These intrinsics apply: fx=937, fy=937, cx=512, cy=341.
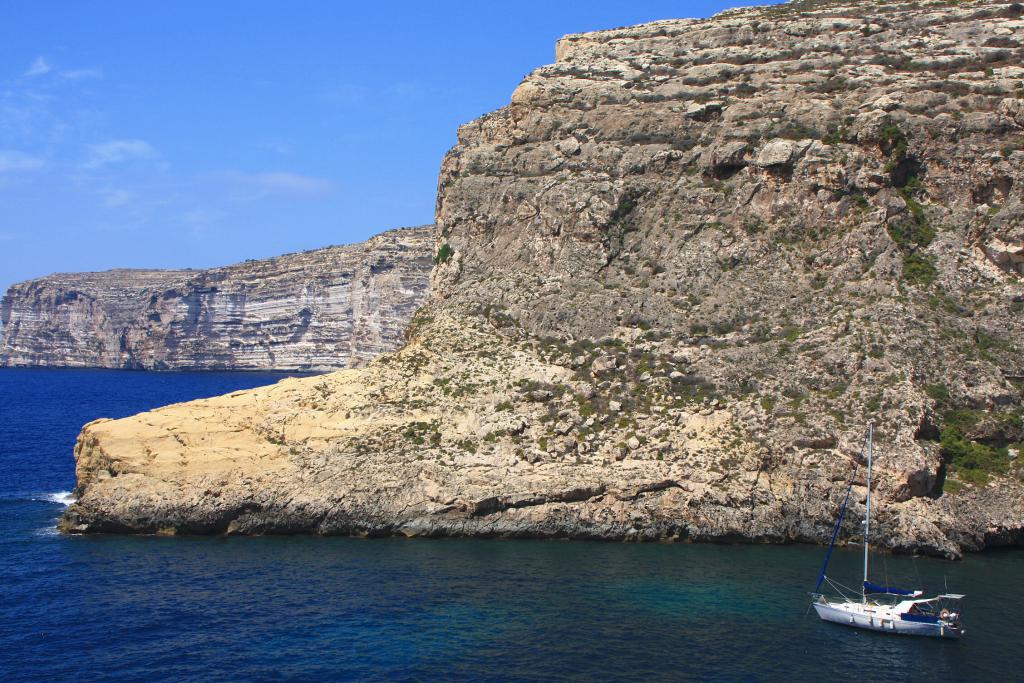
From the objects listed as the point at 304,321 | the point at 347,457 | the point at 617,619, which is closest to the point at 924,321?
the point at 617,619

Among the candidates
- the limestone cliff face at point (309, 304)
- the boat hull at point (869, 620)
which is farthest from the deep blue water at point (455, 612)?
the limestone cliff face at point (309, 304)

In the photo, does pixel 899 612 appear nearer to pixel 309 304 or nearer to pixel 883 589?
pixel 883 589

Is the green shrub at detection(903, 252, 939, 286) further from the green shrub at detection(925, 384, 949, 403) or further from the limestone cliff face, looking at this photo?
the limestone cliff face

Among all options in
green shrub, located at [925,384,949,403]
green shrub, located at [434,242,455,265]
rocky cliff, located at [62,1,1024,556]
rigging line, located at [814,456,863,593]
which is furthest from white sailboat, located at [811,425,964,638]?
green shrub, located at [434,242,455,265]

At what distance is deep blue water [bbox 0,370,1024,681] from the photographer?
98.9 ft

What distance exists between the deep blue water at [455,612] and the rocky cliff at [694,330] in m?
2.53

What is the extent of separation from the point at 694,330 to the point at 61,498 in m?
38.7

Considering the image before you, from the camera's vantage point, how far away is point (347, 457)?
161 feet

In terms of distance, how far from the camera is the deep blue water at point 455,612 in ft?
98.9

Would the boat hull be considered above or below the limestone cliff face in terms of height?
below

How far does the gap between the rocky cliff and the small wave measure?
6.72 m

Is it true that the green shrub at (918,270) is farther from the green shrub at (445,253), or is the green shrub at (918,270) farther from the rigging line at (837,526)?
the green shrub at (445,253)

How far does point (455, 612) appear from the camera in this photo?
3506cm

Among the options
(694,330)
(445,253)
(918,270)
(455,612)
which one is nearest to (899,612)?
(455,612)
